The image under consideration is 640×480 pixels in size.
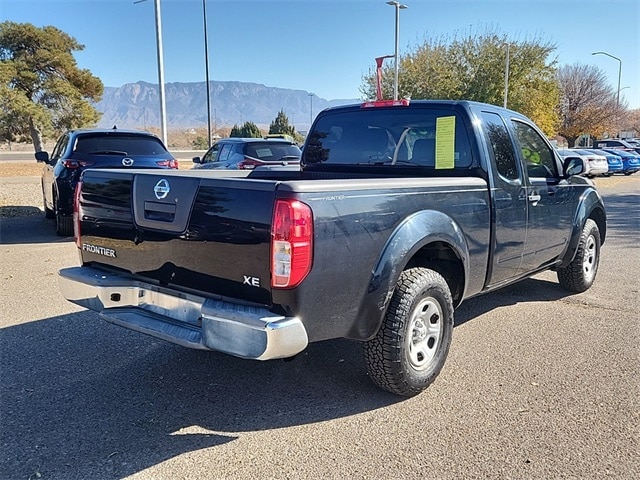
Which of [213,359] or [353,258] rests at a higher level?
[353,258]

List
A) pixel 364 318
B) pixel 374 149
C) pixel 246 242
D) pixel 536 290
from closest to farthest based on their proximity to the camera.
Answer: pixel 246 242 < pixel 364 318 < pixel 374 149 < pixel 536 290

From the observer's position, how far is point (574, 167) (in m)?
5.18

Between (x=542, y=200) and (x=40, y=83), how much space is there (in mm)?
30898

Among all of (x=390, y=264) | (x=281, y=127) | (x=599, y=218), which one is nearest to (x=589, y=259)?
(x=599, y=218)

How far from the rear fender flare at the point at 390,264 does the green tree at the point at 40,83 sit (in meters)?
29.1

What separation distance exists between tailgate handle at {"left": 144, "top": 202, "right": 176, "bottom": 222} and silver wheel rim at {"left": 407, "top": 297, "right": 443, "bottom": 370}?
1.60 m

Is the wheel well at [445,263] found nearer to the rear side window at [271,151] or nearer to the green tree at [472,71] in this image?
the rear side window at [271,151]

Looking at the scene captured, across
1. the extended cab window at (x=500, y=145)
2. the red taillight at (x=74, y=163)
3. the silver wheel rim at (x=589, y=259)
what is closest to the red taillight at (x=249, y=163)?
the red taillight at (x=74, y=163)

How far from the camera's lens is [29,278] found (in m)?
6.42

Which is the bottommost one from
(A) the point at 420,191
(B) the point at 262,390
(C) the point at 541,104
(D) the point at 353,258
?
(B) the point at 262,390

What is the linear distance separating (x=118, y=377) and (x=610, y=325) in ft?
13.9

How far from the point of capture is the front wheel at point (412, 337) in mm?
3254

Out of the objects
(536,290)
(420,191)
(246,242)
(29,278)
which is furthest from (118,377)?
(536,290)

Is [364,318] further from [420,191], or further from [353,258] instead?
[420,191]
